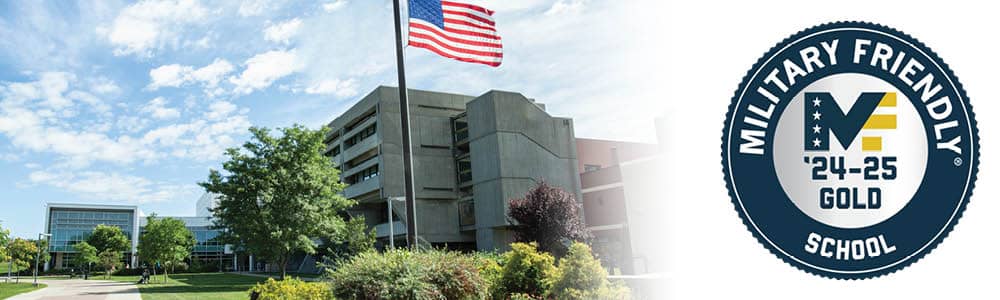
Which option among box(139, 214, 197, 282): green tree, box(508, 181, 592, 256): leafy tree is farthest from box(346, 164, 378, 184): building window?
box(508, 181, 592, 256): leafy tree

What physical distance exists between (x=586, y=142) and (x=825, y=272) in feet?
193

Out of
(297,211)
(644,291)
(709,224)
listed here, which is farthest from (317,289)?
(297,211)

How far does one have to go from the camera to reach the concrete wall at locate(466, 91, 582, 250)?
150ft

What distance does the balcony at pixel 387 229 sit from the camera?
5153 centimetres

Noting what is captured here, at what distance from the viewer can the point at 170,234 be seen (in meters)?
48.2

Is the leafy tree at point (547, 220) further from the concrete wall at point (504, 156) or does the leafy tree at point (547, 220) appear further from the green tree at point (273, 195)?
the green tree at point (273, 195)

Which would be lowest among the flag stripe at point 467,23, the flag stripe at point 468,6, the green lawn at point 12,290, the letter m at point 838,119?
the green lawn at point 12,290

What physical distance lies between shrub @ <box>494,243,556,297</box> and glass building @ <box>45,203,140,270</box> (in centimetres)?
10348

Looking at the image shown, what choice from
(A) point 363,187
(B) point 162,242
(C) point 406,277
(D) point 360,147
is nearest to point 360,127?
(D) point 360,147

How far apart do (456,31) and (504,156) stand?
34.9 meters

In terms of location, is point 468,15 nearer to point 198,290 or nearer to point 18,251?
point 198,290

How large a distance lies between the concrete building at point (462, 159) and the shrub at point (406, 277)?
34920mm

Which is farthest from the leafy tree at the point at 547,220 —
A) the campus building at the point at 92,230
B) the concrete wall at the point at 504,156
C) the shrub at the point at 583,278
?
the campus building at the point at 92,230

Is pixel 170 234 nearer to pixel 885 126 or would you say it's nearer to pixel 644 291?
pixel 644 291
